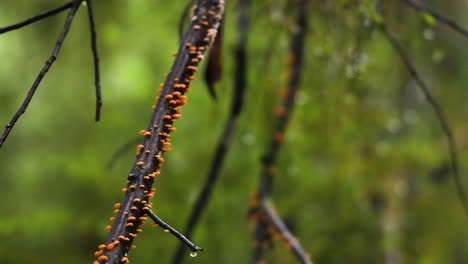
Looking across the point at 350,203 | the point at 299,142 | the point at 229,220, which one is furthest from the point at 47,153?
the point at 350,203

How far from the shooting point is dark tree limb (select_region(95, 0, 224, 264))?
1633 millimetres

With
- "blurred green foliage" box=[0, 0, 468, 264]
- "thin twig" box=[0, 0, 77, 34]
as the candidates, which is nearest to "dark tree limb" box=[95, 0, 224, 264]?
"thin twig" box=[0, 0, 77, 34]

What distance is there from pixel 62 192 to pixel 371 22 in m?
5.10

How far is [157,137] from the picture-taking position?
1.81 meters

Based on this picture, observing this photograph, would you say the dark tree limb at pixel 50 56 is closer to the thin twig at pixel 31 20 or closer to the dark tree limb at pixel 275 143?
the thin twig at pixel 31 20

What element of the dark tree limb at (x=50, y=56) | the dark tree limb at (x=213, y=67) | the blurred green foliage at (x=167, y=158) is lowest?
the blurred green foliage at (x=167, y=158)

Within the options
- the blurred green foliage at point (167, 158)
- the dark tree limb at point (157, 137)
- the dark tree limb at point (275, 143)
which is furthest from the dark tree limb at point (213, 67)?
the blurred green foliage at point (167, 158)

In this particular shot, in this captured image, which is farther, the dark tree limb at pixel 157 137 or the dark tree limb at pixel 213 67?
the dark tree limb at pixel 213 67

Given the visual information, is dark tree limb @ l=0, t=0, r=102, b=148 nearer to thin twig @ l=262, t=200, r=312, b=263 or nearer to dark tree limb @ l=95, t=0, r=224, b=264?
dark tree limb @ l=95, t=0, r=224, b=264

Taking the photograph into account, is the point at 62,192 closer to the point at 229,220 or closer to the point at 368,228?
the point at 229,220

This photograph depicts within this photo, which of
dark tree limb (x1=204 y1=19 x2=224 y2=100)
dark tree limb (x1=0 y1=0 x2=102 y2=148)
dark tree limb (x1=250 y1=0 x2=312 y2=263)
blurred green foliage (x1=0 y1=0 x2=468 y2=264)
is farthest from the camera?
blurred green foliage (x1=0 y1=0 x2=468 y2=264)

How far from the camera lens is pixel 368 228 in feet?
24.0

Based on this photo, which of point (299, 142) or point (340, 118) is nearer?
point (340, 118)

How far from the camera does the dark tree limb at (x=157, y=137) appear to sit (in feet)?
5.36
